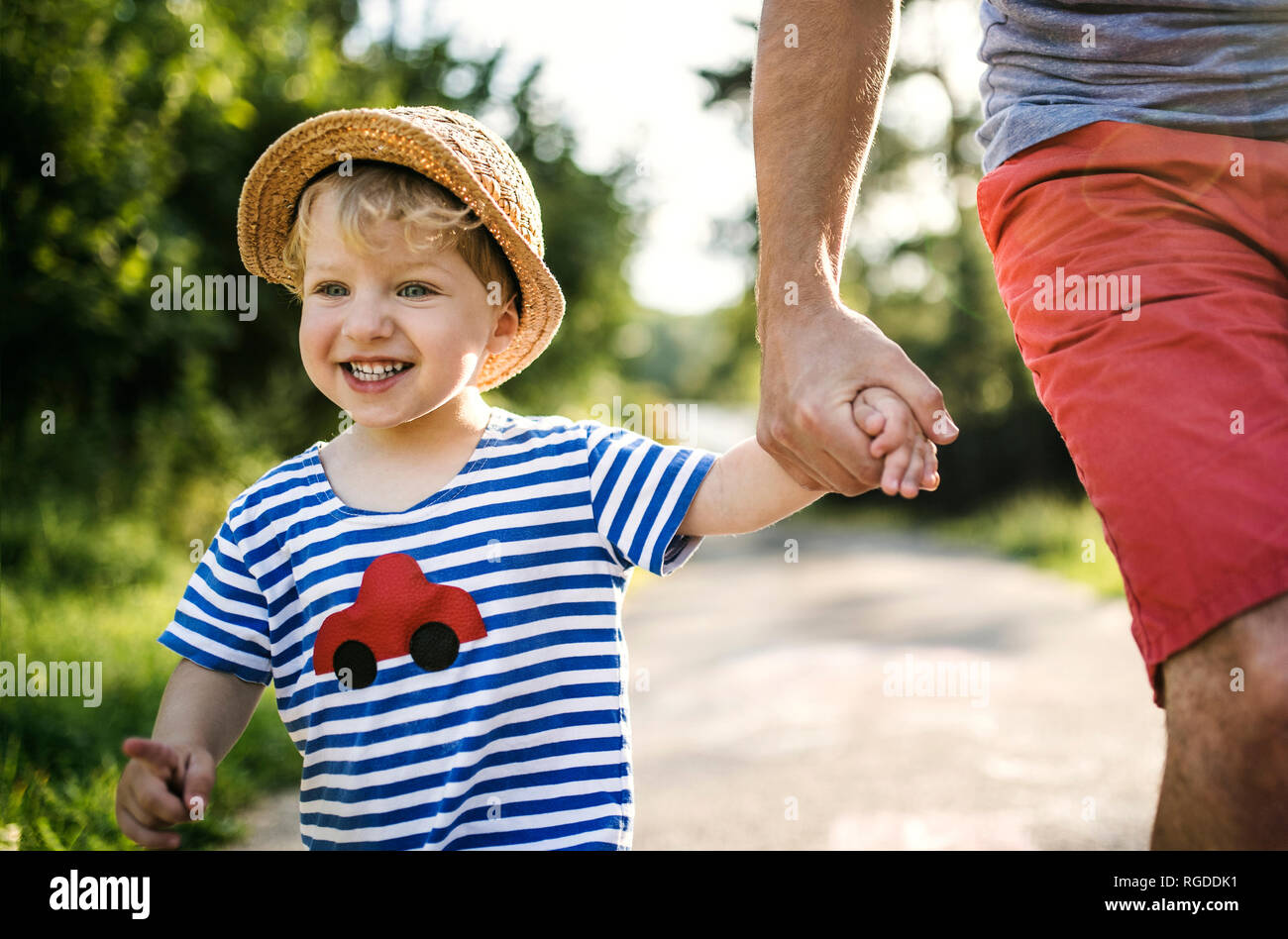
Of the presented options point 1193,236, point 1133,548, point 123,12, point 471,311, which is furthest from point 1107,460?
point 123,12

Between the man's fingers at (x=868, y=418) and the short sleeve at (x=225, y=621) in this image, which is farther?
the short sleeve at (x=225, y=621)

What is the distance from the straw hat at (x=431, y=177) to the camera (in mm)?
1912

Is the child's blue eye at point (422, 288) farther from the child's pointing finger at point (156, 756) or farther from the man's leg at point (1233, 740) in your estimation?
the man's leg at point (1233, 740)

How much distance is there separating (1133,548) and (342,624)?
1245 millimetres

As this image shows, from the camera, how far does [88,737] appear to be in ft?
12.5

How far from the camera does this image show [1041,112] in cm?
165

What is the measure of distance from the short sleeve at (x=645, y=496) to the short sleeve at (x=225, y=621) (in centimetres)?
64

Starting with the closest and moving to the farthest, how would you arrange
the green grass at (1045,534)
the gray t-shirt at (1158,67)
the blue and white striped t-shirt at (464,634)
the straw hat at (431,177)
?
the gray t-shirt at (1158,67) → the blue and white striped t-shirt at (464,634) → the straw hat at (431,177) → the green grass at (1045,534)

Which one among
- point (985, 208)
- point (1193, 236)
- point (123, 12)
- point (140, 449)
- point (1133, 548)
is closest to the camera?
point (1133, 548)

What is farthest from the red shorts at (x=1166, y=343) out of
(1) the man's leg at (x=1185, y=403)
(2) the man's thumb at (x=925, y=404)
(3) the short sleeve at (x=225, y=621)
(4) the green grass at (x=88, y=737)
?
(4) the green grass at (x=88, y=737)

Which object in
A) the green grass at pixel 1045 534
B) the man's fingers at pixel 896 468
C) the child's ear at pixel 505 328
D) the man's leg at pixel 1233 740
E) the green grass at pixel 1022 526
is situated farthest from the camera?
the green grass at pixel 1022 526

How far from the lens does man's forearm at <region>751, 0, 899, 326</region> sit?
1641 mm

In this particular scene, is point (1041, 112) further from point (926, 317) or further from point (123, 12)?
point (926, 317)

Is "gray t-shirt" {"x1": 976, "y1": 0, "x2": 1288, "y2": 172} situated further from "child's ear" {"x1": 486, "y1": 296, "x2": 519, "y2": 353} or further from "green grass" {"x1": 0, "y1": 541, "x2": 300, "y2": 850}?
"green grass" {"x1": 0, "y1": 541, "x2": 300, "y2": 850}
